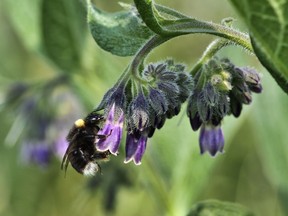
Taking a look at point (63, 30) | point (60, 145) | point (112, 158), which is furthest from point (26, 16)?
point (112, 158)

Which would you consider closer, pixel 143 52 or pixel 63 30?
pixel 143 52

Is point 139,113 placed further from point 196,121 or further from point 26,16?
point 26,16

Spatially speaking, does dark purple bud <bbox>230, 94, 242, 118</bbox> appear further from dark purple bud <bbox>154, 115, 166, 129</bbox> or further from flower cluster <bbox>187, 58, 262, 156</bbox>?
dark purple bud <bbox>154, 115, 166, 129</bbox>

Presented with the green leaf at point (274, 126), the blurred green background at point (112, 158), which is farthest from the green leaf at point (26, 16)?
the green leaf at point (274, 126)

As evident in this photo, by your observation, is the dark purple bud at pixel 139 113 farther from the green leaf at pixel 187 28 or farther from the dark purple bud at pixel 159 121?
the green leaf at pixel 187 28

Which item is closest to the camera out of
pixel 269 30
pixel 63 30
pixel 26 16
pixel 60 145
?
pixel 269 30

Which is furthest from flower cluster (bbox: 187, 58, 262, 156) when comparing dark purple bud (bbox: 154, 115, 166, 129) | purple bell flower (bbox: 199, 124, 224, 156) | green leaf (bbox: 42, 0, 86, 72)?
green leaf (bbox: 42, 0, 86, 72)

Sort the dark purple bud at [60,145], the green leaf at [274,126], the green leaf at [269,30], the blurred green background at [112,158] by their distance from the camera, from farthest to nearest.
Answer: the dark purple bud at [60,145] → the green leaf at [274,126] → the blurred green background at [112,158] → the green leaf at [269,30]
